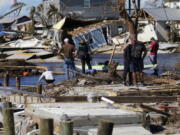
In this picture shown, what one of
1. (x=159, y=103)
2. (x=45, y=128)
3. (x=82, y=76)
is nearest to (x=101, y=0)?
(x=82, y=76)

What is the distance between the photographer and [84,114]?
398 inches

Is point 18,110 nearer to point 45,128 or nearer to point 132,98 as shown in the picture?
point 132,98

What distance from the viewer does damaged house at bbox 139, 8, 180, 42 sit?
194 ft

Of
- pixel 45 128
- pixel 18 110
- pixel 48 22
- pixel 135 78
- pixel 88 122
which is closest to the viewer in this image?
pixel 45 128

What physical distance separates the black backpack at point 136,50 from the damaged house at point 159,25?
40.8 metres

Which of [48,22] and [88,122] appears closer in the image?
[88,122]

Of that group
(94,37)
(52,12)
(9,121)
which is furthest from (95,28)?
(9,121)

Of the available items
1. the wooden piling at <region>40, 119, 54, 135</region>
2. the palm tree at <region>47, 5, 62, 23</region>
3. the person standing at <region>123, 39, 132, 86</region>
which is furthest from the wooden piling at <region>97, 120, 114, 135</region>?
the palm tree at <region>47, 5, 62, 23</region>

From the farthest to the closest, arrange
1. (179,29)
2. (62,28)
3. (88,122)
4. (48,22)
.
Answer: (48,22) < (179,29) < (62,28) < (88,122)

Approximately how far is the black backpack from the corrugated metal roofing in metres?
45.6

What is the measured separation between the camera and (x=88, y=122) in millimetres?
10023

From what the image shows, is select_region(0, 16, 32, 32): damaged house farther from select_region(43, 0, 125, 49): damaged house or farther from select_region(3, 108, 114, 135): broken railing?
select_region(3, 108, 114, 135): broken railing

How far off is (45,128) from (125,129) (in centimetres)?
247

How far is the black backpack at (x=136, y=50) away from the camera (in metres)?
17.1
